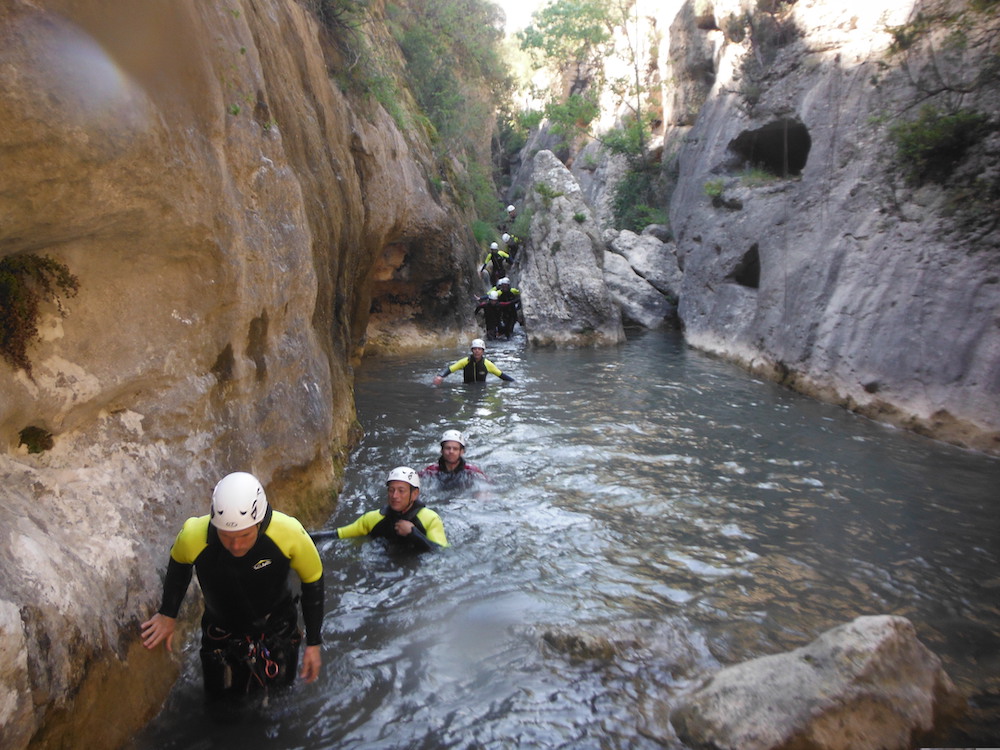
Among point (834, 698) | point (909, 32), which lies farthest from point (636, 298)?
point (834, 698)

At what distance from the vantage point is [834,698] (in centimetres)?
363

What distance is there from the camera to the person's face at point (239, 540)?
3818 mm

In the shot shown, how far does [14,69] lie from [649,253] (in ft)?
74.2

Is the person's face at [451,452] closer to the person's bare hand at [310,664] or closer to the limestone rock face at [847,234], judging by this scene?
the person's bare hand at [310,664]

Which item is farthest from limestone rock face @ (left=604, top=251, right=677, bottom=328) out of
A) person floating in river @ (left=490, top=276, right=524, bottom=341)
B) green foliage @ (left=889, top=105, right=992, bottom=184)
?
green foliage @ (left=889, top=105, right=992, bottom=184)

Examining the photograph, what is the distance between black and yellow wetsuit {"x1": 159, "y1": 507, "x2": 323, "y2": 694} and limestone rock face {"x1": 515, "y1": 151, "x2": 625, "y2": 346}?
16440 mm

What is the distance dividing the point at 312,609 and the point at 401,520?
225 centimetres

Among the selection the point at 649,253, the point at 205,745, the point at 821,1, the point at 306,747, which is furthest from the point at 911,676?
the point at 649,253

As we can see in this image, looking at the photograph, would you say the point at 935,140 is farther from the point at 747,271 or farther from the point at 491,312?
the point at 491,312

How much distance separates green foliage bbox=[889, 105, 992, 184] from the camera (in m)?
9.59

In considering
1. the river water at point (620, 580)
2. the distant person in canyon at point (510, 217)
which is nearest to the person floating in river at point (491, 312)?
the distant person in canyon at point (510, 217)

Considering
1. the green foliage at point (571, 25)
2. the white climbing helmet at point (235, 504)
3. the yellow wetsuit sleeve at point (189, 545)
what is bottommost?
the yellow wetsuit sleeve at point (189, 545)

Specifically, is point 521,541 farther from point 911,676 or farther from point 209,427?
point 911,676

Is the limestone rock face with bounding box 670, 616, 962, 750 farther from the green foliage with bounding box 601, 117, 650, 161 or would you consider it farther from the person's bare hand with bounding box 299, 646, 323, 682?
the green foliage with bounding box 601, 117, 650, 161
